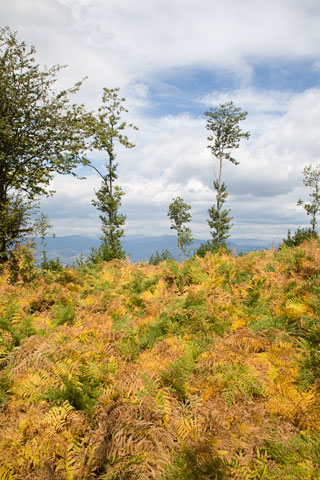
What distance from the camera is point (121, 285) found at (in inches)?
235

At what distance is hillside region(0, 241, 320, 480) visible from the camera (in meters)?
1.94

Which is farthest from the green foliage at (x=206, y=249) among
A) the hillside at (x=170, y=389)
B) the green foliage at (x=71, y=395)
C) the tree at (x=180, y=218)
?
the tree at (x=180, y=218)

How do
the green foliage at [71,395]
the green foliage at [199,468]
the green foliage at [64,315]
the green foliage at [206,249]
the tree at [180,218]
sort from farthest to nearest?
the tree at [180,218] < the green foliage at [206,249] < the green foliage at [64,315] < the green foliage at [71,395] < the green foliage at [199,468]

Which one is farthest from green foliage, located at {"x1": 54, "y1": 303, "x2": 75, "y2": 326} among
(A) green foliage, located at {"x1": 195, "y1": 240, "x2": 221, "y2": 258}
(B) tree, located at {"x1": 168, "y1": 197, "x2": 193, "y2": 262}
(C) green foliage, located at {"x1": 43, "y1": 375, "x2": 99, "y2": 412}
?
(B) tree, located at {"x1": 168, "y1": 197, "x2": 193, "y2": 262}

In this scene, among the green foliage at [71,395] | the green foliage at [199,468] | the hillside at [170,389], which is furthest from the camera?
the green foliage at [71,395]

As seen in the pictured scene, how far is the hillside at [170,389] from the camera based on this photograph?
6.37 ft

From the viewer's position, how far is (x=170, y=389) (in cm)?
265

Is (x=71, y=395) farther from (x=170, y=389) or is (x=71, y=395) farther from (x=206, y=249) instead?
(x=206, y=249)

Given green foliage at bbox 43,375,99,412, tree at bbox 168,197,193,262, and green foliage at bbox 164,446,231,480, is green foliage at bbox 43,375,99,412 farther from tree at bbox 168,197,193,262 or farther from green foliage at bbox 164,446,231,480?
tree at bbox 168,197,193,262

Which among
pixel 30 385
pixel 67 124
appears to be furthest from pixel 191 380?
pixel 67 124

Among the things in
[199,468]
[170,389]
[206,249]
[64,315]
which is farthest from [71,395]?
[206,249]

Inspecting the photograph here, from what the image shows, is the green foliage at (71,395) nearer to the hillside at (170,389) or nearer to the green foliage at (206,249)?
the hillside at (170,389)

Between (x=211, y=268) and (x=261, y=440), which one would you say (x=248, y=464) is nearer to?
(x=261, y=440)

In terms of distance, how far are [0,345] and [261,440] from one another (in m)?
3.09
